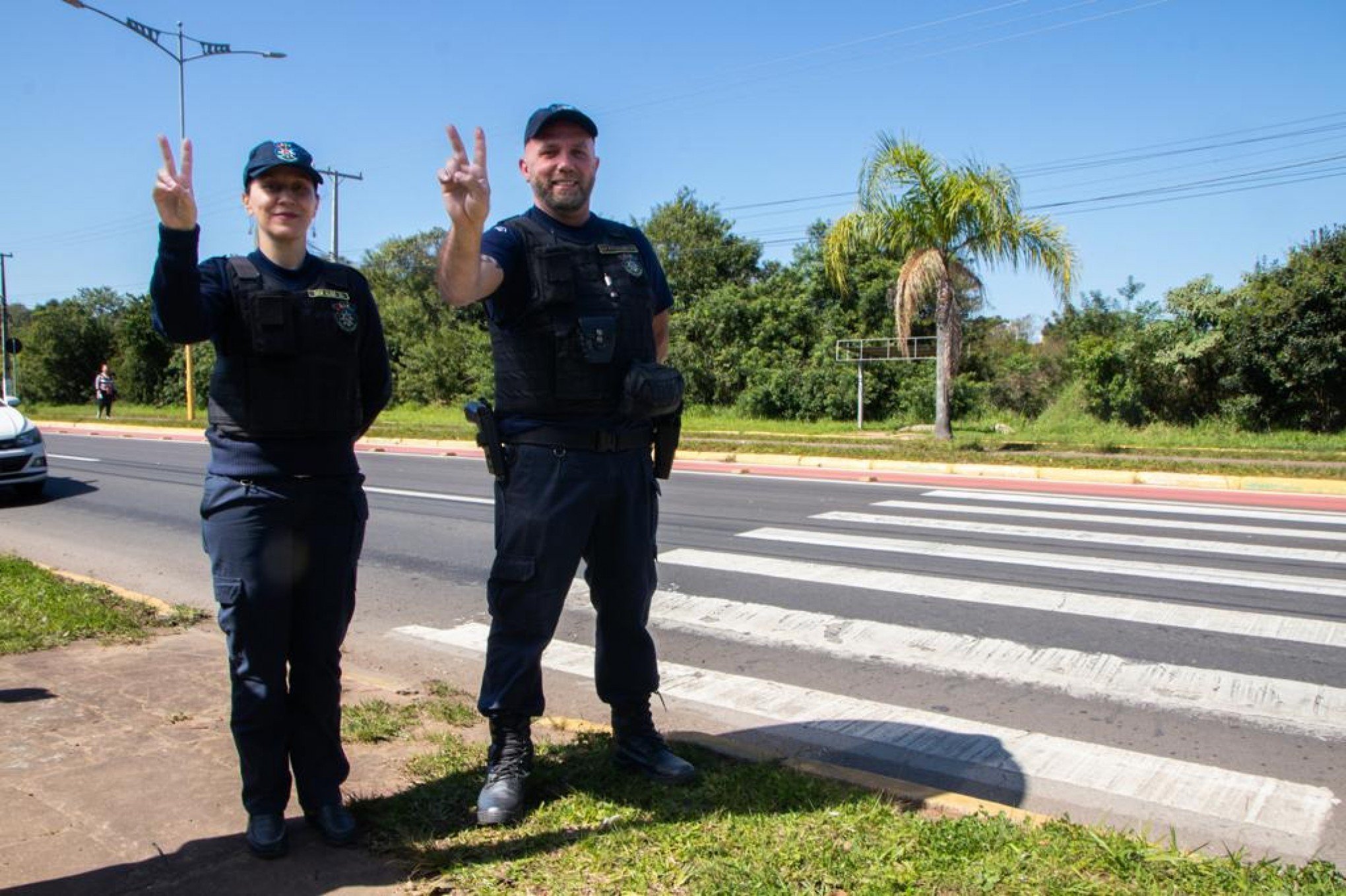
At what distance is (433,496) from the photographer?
1267 centimetres

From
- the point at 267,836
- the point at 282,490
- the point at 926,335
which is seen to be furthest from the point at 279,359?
the point at 926,335

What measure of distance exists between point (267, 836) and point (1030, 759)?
8.99 ft

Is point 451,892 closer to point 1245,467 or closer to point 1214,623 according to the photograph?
point 1214,623

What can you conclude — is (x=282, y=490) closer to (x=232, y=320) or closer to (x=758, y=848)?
(x=232, y=320)

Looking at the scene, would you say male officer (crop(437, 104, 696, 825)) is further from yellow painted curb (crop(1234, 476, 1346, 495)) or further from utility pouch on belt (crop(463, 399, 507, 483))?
yellow painted curb (crop(1234, 476, 1346, 495))

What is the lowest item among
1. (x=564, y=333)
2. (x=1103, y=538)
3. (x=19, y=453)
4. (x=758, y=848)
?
(x=758, y=848)

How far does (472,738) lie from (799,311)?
2653 cm

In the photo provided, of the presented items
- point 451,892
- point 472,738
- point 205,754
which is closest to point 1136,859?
point 451,892

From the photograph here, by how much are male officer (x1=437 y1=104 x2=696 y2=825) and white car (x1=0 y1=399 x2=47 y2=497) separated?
36.4ft

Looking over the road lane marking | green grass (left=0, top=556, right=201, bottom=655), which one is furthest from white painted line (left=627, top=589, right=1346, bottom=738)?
green grass (left=0, top=556, right=201, bottom=655)

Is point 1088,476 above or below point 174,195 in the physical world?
below

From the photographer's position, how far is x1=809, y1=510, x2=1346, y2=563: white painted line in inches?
330

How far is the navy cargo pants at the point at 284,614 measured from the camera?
303cm

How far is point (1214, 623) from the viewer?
609 cm
